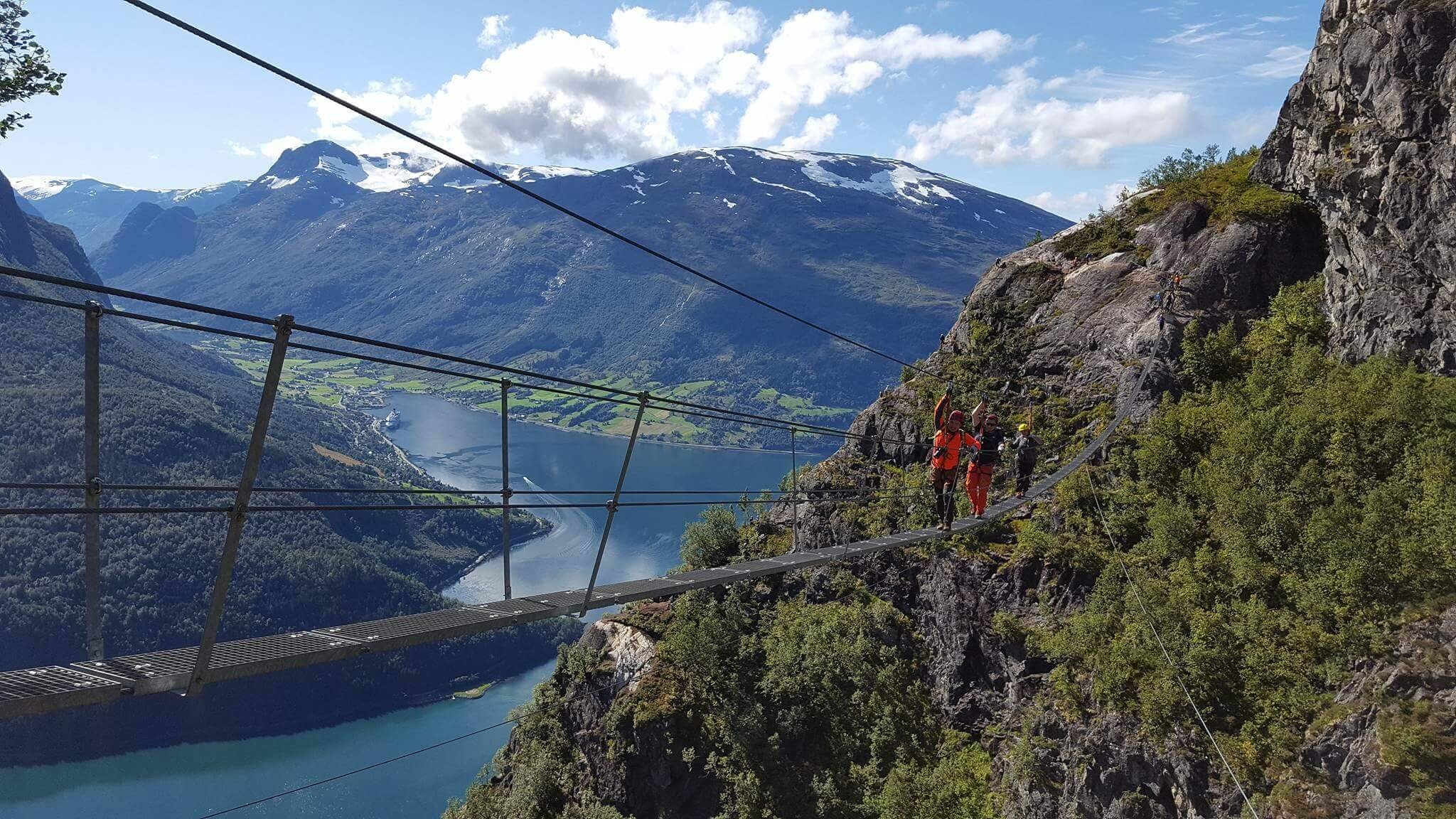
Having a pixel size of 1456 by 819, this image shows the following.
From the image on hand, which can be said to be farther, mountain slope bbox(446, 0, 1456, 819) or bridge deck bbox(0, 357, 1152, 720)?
mountain slope bbox(446, 0, 1456, 819)

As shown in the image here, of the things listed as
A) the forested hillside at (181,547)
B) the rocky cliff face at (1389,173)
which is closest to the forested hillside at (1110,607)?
the rocky cliff face at (1389,173)

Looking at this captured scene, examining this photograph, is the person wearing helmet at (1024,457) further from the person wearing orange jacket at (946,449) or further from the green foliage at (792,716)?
the green foliage at (792,716)

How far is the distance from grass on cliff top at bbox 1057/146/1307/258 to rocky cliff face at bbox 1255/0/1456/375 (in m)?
2.12

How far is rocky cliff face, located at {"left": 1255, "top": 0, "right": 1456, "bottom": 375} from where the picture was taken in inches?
562

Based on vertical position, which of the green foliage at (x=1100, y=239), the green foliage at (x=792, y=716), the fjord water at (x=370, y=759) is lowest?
the fjord water at (x=370, y=759)

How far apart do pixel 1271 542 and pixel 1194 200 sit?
46.4 ft

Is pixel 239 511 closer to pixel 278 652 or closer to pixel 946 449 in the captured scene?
pixel 278 652

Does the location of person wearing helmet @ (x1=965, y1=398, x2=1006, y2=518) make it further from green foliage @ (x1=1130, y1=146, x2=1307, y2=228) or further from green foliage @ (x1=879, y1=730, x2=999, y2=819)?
green foliage @ (x1=1130, y1=146, x2=1307, y2=228)

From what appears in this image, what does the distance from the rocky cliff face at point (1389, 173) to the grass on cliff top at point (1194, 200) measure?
6.97 feet

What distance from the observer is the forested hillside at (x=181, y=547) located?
3553 inches

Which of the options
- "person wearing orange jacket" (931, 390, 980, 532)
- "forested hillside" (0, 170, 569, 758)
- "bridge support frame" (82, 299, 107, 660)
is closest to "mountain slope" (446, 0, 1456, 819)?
"person wearing orange jacket" (931, 390, 980, 532)

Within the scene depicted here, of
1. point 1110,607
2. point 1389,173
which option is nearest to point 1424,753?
point 1110,607

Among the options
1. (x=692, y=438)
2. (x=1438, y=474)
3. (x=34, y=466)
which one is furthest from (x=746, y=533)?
(x=692, y=438)

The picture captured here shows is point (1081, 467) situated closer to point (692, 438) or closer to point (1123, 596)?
point (1123, 596)
